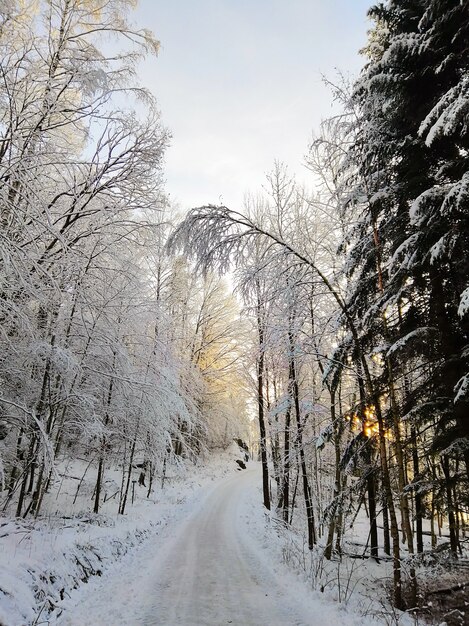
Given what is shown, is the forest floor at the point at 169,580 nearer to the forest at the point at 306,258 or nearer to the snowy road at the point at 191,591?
the snowy road at the point at 191,591

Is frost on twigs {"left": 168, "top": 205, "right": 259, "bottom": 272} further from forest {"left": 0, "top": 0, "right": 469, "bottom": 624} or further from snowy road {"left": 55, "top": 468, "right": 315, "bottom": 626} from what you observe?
snowy road {"left": 55, "top": 468, "right": 315, "bottom": 626}

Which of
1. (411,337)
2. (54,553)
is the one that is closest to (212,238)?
(411,337)

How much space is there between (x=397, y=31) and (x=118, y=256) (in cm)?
788

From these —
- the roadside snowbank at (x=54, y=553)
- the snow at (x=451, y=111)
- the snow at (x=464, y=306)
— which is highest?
the snow at (x=451, y=111)

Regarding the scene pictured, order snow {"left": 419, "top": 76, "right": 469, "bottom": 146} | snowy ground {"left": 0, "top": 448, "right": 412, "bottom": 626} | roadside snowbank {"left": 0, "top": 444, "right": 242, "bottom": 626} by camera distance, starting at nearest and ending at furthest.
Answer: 1. roadside snowbank {"left": 0, "top": 444, "right": 242, "bottom": 626}
2. snow {"left": 419, "top": 76, "right": 469, "bottom": 146}
3. snowy ground {"left": 0, "top": 448, "right": 412, "bottom": 626}

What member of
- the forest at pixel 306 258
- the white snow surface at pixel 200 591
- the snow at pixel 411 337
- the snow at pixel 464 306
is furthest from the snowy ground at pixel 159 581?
the snow at pixel 464 306

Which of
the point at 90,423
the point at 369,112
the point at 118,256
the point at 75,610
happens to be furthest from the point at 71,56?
the point at 75,610

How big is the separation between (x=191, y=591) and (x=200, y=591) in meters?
0.16

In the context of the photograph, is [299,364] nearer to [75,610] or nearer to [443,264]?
[443,264]

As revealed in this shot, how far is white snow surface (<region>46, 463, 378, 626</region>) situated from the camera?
5160 mm

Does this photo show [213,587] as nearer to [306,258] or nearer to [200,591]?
[200,591]

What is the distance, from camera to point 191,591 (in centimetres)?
623

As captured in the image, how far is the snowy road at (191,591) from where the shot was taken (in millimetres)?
5141

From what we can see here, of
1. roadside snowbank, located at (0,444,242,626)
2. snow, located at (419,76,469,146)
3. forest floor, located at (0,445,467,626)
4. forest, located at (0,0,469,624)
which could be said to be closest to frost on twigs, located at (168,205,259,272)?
forest, located at (0,0,469,624)
